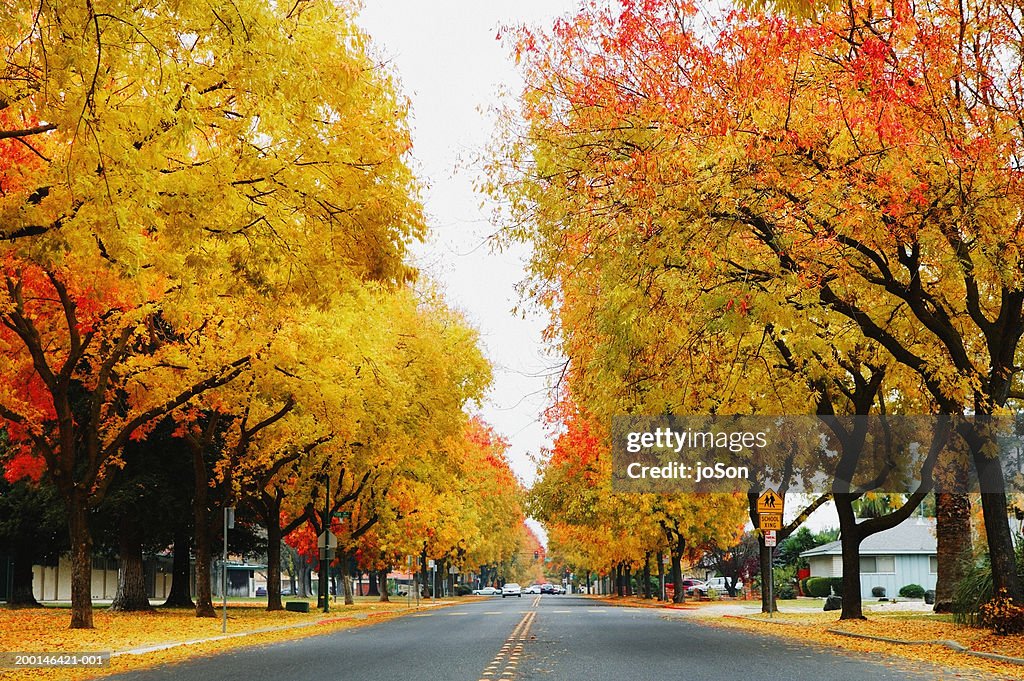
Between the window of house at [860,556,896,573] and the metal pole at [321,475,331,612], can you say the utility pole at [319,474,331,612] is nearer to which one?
the metal pole at [321,475,331,612]

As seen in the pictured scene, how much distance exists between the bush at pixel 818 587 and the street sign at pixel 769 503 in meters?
39.7

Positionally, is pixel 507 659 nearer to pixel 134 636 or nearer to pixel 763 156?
pixel 763 156

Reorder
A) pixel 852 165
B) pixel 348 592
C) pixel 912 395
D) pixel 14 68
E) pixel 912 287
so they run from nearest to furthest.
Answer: pixel 14 68, pixel 852 165, pixel 912 287, pixel 912 395, pixel 348 592

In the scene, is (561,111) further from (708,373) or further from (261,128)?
(708,373)

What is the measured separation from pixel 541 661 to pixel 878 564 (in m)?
59.5

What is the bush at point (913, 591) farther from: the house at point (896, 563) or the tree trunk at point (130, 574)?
the tree trunk at point (130, 574)

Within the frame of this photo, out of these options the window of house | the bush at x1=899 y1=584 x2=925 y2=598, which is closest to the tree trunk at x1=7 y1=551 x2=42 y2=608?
the bush at x1=899 y1=584 x2=925 y2=598

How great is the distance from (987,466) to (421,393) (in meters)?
19.9

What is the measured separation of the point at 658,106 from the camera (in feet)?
49.8

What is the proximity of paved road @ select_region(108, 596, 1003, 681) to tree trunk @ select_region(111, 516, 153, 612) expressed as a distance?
57.4 feet

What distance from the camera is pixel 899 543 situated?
228 feet

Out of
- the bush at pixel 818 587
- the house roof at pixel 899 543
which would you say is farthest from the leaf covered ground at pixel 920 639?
the house roof at pixel 899 543

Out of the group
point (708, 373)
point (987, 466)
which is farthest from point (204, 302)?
point (987, 466)

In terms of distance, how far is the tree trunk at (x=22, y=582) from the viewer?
4319 cm
